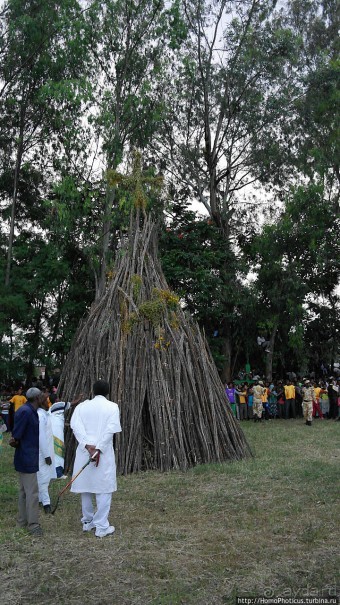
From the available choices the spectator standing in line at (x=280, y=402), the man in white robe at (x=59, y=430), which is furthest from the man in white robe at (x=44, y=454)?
the spectator standing in line at (x=280, y=402)

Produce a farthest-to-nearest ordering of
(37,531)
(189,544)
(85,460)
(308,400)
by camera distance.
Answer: (308,400) → (85,460) → (37,531) → (189,544)

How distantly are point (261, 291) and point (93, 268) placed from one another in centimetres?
835

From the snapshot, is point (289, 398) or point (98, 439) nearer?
point (98, 439)

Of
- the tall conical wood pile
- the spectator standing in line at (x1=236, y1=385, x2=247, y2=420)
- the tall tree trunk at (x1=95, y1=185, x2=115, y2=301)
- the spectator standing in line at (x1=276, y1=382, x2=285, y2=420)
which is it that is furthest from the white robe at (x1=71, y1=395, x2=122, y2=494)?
the spectator standing in line at (x1=276, y1=382, x2=285, y2=420)

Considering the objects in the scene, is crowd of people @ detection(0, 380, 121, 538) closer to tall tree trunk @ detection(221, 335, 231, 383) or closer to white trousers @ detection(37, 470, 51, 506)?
white trousers @ detection(37, 470, 51, 506)

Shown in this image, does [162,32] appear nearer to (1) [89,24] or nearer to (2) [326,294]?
(1) [89,24]

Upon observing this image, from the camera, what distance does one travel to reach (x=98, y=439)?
7.13m

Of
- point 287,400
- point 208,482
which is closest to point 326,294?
point 287,400

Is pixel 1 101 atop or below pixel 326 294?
atop

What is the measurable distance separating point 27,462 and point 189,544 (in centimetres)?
197

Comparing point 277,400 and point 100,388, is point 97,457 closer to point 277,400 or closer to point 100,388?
point 100,388

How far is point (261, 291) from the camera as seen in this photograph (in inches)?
1001

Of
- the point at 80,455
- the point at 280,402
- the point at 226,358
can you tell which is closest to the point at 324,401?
the point at 280,402

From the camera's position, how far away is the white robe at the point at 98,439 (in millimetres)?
7031
